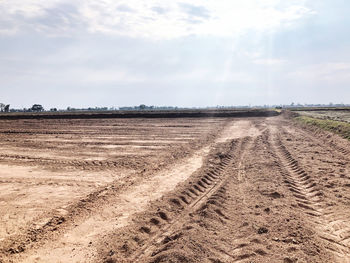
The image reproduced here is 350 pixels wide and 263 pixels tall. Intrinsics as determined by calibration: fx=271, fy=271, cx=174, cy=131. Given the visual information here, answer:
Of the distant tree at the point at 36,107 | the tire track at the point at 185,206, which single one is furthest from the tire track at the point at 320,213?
the distant tree at the point at 36,107

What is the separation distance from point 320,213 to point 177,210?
9.13ft

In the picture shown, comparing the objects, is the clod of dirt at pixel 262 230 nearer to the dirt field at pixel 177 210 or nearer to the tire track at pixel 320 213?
the dirt field at pixel 177 210

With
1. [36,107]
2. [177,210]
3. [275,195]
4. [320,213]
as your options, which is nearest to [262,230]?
[320,213]

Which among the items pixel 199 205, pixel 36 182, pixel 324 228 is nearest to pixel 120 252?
pixel 199 205

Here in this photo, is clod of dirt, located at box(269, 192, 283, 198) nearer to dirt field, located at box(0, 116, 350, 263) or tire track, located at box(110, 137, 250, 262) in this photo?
dirt field, located at box(0, 116, 350, 263)

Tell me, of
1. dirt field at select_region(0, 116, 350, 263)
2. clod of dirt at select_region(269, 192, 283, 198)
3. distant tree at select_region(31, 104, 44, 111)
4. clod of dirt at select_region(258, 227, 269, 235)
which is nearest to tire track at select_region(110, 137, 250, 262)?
dirt field at select_region(0, 116, 350, 263)

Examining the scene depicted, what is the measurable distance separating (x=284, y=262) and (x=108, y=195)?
424 centimetres

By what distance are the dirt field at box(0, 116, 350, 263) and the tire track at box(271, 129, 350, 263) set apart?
0.7 inches

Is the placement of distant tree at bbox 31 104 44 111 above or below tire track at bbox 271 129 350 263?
above

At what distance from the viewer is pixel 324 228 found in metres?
4.63

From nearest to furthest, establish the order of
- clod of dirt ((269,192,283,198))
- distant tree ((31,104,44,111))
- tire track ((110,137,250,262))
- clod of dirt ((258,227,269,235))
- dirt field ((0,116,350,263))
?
dirt field ((0,116,350,263))
tire track ((110,137,250,262))
clod of dirt ((258,227,269,235))
clod of dirt ((269,192,283,198))
distant tree ((31,104,44,111))

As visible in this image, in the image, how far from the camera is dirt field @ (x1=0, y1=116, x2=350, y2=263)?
3986 millimetres

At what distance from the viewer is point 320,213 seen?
5.27 m

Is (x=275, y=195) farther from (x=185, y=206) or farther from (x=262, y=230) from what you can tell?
(x=185, y=206)
